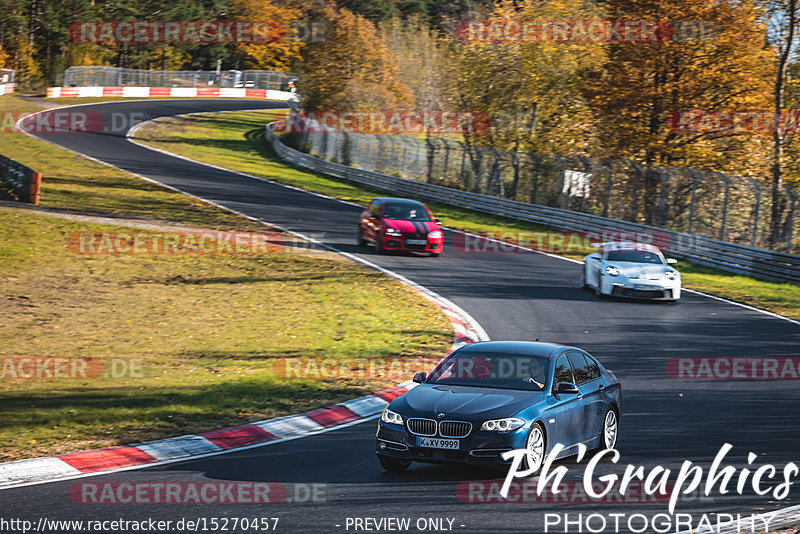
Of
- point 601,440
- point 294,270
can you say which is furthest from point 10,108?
point 601,440

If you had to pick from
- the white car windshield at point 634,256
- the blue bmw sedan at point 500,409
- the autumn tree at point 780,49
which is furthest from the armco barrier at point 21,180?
the autumn tree at point 780,49

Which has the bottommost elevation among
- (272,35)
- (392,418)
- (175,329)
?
(175,329)

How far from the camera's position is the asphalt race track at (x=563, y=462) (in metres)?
7.86

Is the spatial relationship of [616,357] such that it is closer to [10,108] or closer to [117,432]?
[117,432]

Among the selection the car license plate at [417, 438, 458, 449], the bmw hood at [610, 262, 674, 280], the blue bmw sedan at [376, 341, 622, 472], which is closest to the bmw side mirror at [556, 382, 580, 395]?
the blue bmw sedan at [376, 341, 622, 472]

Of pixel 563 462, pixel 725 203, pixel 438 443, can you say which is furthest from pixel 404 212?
pixel 438 443

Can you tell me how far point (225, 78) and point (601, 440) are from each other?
3337 inches

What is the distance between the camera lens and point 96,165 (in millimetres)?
40750

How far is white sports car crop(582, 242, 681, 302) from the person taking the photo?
2267 cm

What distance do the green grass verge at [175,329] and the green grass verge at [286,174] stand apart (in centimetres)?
959

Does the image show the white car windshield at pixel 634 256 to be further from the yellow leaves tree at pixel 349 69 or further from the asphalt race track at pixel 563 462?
the yellow leaves tree at pixel 349 69

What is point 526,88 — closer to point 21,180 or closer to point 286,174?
point 286,174

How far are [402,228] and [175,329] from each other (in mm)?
11659

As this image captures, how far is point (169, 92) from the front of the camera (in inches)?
3191
